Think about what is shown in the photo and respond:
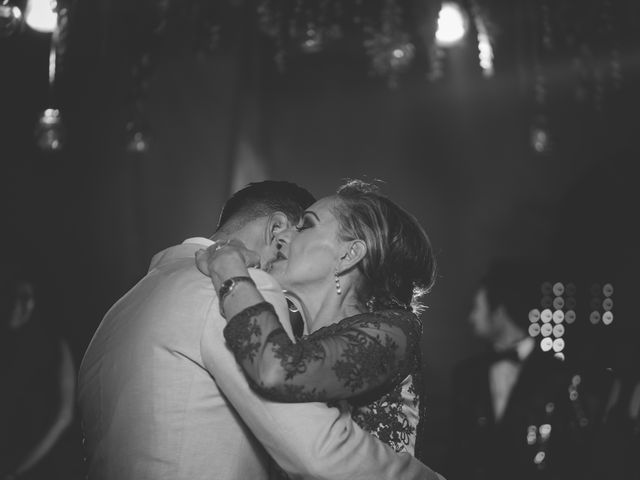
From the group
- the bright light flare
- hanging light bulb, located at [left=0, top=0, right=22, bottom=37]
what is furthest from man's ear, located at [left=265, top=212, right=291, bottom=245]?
the bright light flare

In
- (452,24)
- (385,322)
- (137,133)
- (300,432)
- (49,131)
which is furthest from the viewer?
(452,24)

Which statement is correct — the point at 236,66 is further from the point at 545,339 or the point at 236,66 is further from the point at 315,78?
the point at 545,339

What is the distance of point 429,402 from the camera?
8398mm

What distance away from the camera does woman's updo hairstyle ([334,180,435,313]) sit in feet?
6.30

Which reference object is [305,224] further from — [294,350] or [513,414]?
[513,414]

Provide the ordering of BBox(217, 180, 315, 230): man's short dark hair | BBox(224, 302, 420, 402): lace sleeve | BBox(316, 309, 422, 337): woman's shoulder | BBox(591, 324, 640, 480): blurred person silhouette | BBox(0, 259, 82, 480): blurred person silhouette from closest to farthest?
BBox(224, 302, 420, 402): lace sleeve → BBox(316, 309, 422, 337): woman's shoulder → BBox(217, 180, 315, 230): man's short dark hair → BBox(591, 324, 640, 480): blurred person silhouette → BBox(0, 259, 82, 480): blurred person silhouette

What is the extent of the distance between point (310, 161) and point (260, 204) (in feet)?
16.8

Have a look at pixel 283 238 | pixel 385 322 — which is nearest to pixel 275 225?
pixel 283 238

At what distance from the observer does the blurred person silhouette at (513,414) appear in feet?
13.4

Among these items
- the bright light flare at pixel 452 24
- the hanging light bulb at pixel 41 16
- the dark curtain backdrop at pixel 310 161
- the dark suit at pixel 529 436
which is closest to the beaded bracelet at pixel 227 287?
the dark curtain backdrop at pixel 310 161

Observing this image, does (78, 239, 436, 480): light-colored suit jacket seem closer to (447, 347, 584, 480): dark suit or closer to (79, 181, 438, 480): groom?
(79, 181, 438, 480): groom

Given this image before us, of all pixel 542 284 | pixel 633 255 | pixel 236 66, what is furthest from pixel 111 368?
pixel 542 284

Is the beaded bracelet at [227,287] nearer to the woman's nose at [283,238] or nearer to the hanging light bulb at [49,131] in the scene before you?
the woman's nose at [283,238]

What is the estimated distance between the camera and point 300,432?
1.38 meters
